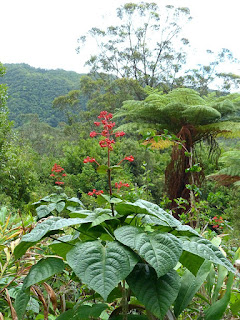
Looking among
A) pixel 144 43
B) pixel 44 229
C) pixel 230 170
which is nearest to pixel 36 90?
pixel 144 43

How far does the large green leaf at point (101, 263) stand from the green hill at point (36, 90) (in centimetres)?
1780

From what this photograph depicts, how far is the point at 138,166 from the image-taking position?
8375 mm

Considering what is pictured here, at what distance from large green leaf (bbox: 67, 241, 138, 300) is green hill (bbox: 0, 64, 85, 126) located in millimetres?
17803

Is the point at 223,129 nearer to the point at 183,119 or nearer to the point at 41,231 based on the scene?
the point at 183,119

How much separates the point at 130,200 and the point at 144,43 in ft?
54.3

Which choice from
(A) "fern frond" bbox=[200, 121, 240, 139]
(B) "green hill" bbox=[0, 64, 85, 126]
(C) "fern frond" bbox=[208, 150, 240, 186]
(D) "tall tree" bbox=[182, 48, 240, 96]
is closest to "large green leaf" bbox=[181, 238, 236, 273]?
(A) "fern frond" bbox=[200, 121, 240, 139]

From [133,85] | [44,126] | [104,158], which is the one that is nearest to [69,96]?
[44,126]

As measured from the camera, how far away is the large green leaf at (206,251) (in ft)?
1.67

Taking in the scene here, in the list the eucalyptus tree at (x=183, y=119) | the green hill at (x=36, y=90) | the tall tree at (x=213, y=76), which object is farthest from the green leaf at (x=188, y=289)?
the green hill at (x=36, y=90)

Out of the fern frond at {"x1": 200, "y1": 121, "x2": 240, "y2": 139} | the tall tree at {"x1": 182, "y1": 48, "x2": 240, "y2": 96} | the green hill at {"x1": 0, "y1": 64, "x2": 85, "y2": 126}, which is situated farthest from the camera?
the green hill at {"x1": 0, "y1": 64, "x2": 85, "y2": 126}

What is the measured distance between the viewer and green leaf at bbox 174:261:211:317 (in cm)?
60

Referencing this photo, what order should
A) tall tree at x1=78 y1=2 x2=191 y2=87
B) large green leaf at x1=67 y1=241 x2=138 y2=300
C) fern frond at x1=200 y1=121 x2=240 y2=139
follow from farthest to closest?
tall tree at x1=78 y1=2 x2=191 y2=87 < fern frond at x1=200 y1=121 x2=240 y2=139 < large green leaf at x1=67 y1=241 x2=138 y2=300

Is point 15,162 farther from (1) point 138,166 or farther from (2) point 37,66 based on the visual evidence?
(2) point 37,66

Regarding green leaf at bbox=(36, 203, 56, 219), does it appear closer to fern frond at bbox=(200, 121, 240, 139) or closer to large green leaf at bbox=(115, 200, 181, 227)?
large green leaf at bbox=(115, 200, 181, 227)
